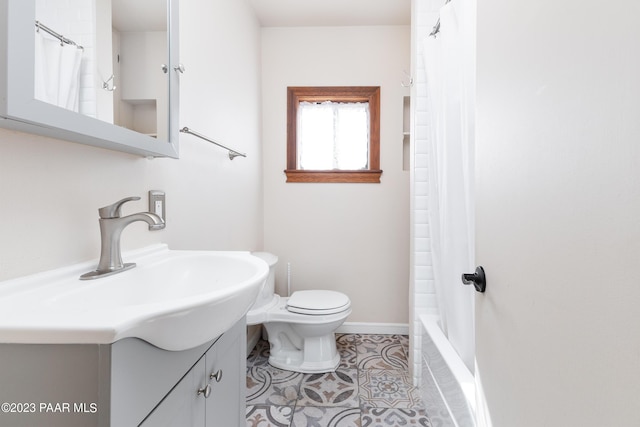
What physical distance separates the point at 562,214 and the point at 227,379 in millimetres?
911

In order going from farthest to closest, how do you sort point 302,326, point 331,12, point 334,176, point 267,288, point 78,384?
point 334,176, point 331,12, point 267,288, point 302,326, point 78,384

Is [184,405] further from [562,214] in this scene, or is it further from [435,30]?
[435,30]

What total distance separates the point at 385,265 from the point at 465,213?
1223 mm

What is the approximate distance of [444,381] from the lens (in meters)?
1.25

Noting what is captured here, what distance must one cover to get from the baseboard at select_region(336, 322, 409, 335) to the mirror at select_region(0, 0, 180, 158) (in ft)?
6.38

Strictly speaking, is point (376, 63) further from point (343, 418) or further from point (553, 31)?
point (343, 418)

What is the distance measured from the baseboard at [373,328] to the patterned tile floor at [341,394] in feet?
0.95

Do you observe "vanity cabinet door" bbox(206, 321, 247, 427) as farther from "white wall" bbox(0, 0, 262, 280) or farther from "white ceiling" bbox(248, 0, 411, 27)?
"white ceiling" bbox(248, 0, 411, 27)

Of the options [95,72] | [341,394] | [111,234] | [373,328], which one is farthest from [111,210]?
[373,328]

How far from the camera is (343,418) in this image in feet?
4.78

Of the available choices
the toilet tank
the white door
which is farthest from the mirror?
the toilet tank

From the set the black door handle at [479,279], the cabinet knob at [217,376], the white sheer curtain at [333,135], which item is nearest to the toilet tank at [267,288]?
the white sheer curtain at [333,135]

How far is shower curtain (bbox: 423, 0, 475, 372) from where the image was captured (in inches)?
46.9

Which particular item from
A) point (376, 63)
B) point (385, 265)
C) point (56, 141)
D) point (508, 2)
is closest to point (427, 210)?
point (385, 265)
